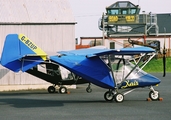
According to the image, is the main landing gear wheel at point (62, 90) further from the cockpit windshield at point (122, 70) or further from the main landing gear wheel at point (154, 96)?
the main landing gear wheel at point (154, 96)

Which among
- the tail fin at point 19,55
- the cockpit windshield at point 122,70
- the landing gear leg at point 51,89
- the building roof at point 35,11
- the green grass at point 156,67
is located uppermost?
the building roof at point 35,11

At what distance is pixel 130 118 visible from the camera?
14.2 meters

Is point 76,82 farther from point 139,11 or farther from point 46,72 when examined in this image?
point 139,11

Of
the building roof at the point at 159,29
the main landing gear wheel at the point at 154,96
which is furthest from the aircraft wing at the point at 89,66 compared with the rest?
the building roof at the point at 159,29

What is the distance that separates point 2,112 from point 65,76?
919 centimetres

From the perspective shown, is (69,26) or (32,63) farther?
(69,26)

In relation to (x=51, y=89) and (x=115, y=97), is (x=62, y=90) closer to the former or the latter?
(x=51, y=89)

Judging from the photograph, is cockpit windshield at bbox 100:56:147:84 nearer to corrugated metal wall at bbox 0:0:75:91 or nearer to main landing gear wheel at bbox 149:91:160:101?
main landing gear wheel at bbox 149:91:160:101

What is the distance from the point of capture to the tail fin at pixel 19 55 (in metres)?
18.3

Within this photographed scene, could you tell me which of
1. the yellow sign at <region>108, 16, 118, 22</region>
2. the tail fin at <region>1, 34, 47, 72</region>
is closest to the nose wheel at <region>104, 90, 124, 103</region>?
the tail fin at <region>1, 34, 47, 72</region>

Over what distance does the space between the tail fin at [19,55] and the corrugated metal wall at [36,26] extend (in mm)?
8834

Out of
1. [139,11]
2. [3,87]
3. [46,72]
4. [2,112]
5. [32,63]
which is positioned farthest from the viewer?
[139,11]

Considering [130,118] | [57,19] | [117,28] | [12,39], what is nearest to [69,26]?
[57,19]

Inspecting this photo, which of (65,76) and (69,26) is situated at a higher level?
(69,26)
